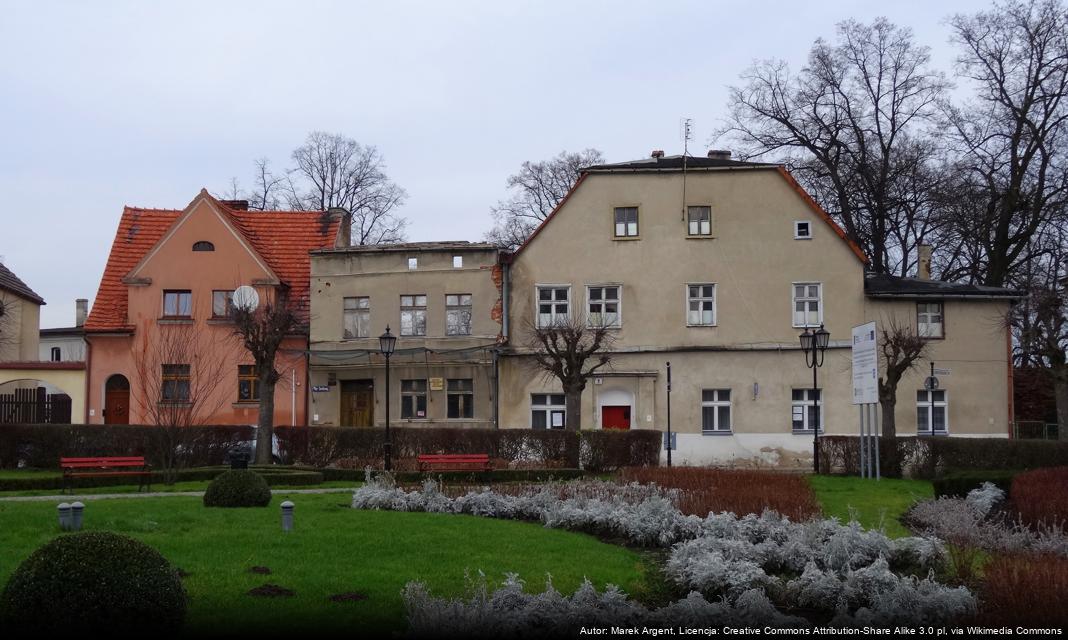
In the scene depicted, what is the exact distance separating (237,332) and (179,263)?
20.9ft

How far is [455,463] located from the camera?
2845 centimetres

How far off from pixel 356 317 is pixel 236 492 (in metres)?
21.3

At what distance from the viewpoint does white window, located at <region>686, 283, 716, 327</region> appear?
127 ft

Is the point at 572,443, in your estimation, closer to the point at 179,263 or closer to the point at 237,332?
the point at 237,332

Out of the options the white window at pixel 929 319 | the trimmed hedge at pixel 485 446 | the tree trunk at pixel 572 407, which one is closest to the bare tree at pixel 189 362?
the trimmed hedge at pixel 485 446

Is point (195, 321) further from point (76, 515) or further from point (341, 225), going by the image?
point (76, 515)

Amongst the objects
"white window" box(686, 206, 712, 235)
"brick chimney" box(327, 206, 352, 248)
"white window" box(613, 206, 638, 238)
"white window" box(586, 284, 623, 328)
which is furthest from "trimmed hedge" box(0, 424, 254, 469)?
"white window" box(686, 206, 712, 235)

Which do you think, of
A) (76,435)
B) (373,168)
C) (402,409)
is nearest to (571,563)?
(76,435)

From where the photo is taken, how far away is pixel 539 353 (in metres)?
34.4

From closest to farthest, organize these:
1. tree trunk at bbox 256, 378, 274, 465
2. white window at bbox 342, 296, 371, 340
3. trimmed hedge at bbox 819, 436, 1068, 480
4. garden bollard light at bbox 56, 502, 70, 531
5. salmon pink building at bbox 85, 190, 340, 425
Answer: garden bollard light at bbox 56, 502, 70, 531 → trimmed hedge at bbox 819, 436, 1068, 480 → tree trunk at bbox 256, 378, 274, 465 → salmon pink building at bbox 85, 190, 340, 425 → white window at bbox 342, 296, 371, 340

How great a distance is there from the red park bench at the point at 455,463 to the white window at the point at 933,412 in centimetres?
1767

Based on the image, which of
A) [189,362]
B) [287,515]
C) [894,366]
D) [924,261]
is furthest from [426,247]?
[287,515]

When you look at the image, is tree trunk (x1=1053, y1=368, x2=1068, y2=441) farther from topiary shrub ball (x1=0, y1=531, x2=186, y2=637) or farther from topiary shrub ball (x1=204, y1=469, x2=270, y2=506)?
topiary shrub ball (x1=0, y1=531, x2=186, y2=637)

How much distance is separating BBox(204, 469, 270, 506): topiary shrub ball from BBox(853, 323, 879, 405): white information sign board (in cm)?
1499
